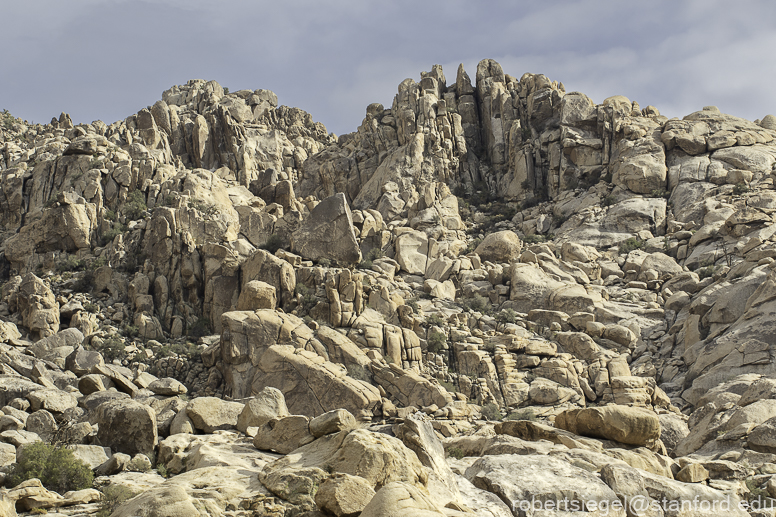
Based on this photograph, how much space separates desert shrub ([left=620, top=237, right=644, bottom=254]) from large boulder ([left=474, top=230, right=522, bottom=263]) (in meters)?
7.72

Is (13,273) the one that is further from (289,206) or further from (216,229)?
(289,206)

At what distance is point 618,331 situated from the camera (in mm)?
36281

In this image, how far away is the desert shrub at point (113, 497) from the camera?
11891 millimetres

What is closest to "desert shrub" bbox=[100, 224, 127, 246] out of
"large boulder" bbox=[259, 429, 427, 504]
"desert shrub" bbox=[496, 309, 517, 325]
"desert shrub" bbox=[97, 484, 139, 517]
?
"desert shrub" bbox=[496, 309, 517, 325]

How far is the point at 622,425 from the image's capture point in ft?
57.7

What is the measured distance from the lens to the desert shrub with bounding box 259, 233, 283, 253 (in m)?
44.7

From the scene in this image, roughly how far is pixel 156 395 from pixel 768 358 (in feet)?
84.0

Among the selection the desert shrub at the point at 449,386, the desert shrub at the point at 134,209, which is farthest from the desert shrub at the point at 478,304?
the desert shrub at the point at 134,209

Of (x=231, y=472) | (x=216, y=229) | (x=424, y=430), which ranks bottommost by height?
(x=231, y=472)

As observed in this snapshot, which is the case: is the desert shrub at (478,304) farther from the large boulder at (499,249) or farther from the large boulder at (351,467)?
the large boulder at (351,467)

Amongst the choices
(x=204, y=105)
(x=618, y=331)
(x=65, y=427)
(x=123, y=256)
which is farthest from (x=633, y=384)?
(x=204, y=105)

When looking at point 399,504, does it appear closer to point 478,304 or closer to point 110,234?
point 478,304

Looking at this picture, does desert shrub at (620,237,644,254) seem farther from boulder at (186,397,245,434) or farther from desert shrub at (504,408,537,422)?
boulder at (186,397,245,434)

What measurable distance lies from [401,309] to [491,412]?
373 inches
